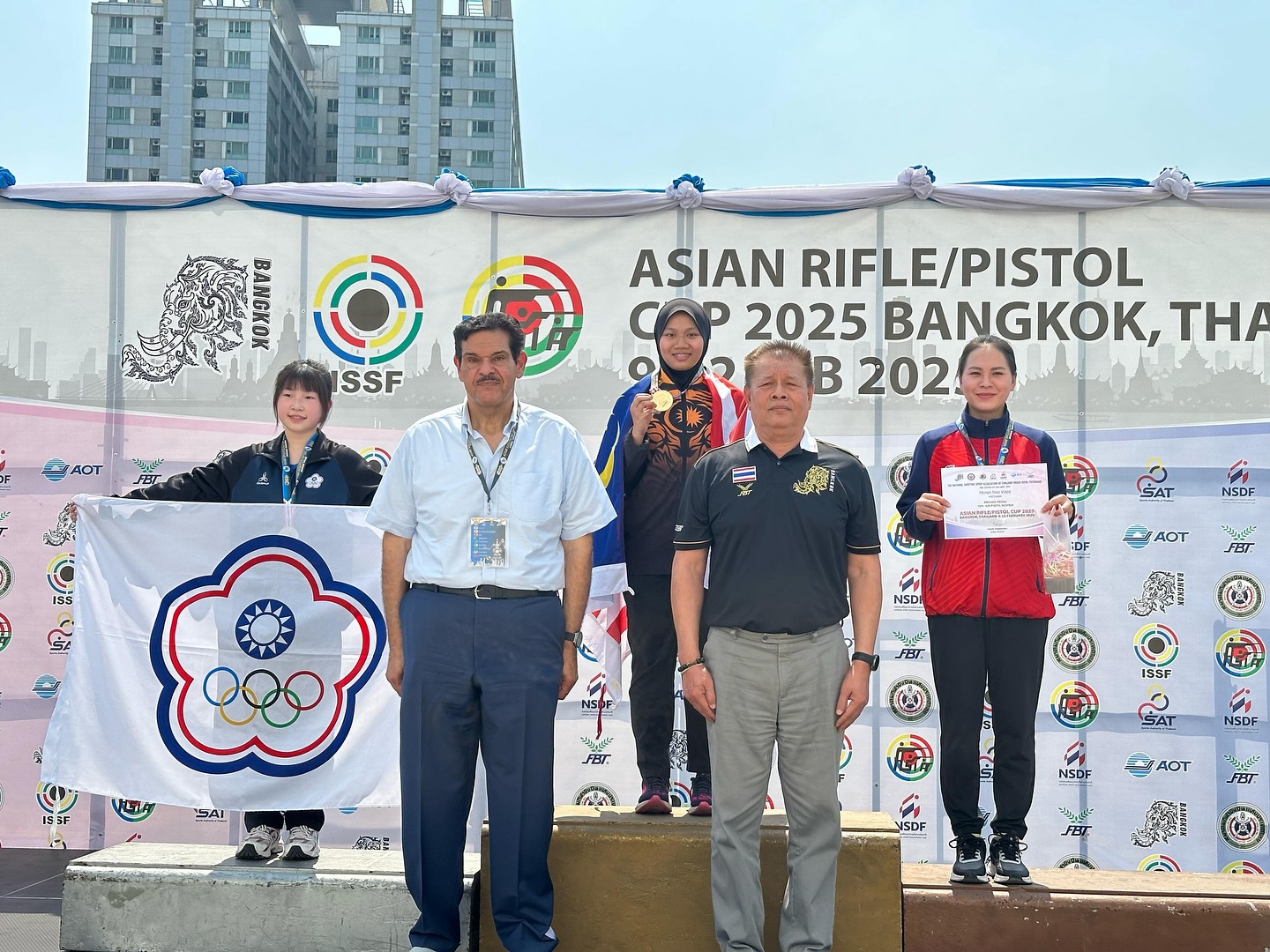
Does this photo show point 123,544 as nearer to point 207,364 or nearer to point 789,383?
point 207,364

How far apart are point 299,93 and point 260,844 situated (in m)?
71.2

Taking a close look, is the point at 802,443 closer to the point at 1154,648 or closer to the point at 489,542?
the point at 489,542

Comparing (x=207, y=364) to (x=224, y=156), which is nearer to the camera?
(x=207, y=364)

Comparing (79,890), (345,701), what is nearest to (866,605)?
(345,701)

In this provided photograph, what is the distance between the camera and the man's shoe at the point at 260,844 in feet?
11.1

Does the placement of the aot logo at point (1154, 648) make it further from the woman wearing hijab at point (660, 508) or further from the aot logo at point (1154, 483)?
the woman wearing hijab at point (660, 508)

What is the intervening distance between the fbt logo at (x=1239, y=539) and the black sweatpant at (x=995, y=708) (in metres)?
1.52

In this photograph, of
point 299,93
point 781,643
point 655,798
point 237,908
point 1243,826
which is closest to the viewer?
point 781,643

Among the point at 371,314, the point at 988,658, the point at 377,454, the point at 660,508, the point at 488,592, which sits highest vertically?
the point at 371,314

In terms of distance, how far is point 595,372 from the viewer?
4.45 meters

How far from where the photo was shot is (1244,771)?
4.16 meters

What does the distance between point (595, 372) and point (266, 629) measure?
5.46 feet

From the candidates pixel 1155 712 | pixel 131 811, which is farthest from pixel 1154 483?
pixel 131 811

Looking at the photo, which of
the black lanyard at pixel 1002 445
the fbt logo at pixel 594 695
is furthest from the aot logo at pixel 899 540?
the fbt logo at pixel 594 695
